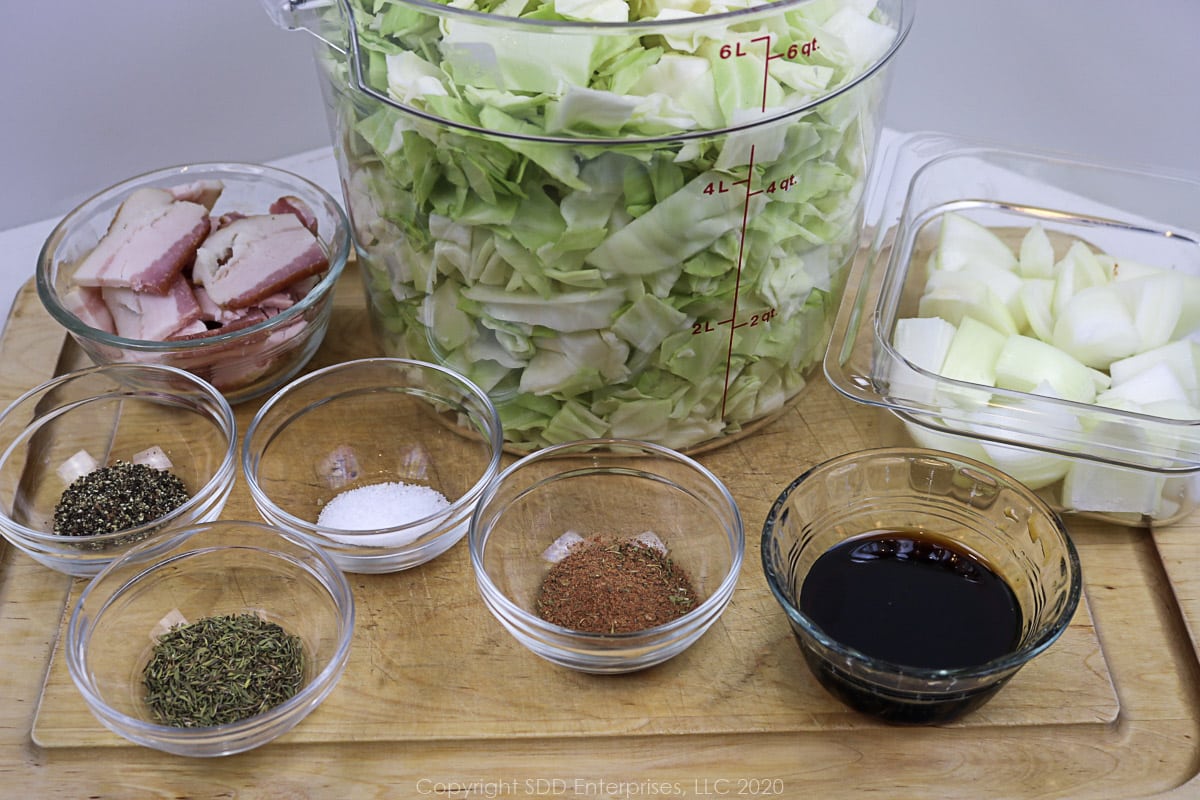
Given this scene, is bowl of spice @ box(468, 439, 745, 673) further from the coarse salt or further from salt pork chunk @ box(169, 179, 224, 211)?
salt pork chunk @ box(169, 179, 224, 211)

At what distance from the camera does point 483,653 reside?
3.94ft

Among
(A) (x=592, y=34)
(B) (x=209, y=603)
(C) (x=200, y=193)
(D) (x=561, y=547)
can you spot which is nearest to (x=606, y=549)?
(D) (x=561, y=547)

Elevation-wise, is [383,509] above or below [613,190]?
below

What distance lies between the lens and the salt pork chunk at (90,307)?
4.75ft

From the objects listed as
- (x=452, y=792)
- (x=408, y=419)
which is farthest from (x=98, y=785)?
(x=408, y=419)

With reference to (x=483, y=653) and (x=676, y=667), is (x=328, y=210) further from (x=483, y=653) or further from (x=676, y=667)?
(x=676, y=667)

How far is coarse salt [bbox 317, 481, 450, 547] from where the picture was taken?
123 centimetres

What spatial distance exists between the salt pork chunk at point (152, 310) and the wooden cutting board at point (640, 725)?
13.0 inches

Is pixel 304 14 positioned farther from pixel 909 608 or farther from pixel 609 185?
pixel 909 608

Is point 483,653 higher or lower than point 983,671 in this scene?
lower

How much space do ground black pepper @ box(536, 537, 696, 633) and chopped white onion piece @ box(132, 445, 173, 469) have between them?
1.67 feet

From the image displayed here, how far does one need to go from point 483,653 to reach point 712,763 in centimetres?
26

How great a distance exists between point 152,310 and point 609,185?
66cm

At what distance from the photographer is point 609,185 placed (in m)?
1.09
